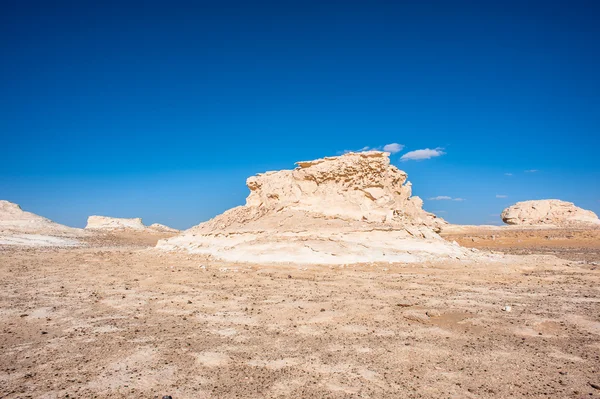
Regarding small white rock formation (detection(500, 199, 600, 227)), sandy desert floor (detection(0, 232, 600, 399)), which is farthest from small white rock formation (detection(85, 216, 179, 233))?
small white rock formation (detection(500, 199, 600, 227))

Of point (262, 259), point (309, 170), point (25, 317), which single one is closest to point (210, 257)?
point (262, 259)

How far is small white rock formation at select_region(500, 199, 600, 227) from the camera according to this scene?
44812 mm

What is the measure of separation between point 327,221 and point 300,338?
1129 centimetres

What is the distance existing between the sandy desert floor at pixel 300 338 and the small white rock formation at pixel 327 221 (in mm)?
3906

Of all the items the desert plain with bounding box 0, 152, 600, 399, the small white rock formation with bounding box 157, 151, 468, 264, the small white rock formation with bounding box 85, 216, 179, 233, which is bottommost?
the desert plain with bounding box 0, 152, 600, 399

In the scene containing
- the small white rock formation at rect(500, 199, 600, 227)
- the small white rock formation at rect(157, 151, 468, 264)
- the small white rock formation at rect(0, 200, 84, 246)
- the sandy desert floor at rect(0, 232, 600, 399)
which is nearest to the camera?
the sandy desert floor at rect(0, 232, 600, 399)

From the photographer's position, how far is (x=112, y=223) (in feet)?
173

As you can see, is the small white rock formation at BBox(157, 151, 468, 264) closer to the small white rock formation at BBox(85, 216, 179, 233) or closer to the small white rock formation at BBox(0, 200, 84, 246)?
the small white rock formation at BBox(0, 200, 84, 246)

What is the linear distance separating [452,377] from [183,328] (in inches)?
155

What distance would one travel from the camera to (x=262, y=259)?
14227 mm

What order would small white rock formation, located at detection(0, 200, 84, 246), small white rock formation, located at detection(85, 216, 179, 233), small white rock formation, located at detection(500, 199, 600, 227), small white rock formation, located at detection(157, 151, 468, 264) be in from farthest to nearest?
small white rock formation, located at detection(85, 216, 179, 233) → small white rock formation, located at detection(500, 199, 600, 227) → small white rock formation, located at detection(0, 200, 84, 246) → small white rock formation, located at detection(157, 151, 468, 264)

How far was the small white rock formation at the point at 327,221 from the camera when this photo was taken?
47.2ft

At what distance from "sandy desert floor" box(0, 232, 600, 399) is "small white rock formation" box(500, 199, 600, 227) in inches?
1666

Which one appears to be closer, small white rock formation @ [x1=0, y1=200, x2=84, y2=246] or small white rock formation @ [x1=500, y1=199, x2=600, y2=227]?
small white rock formation @ [x1=0, y1=200, x2=84, y2=246]
